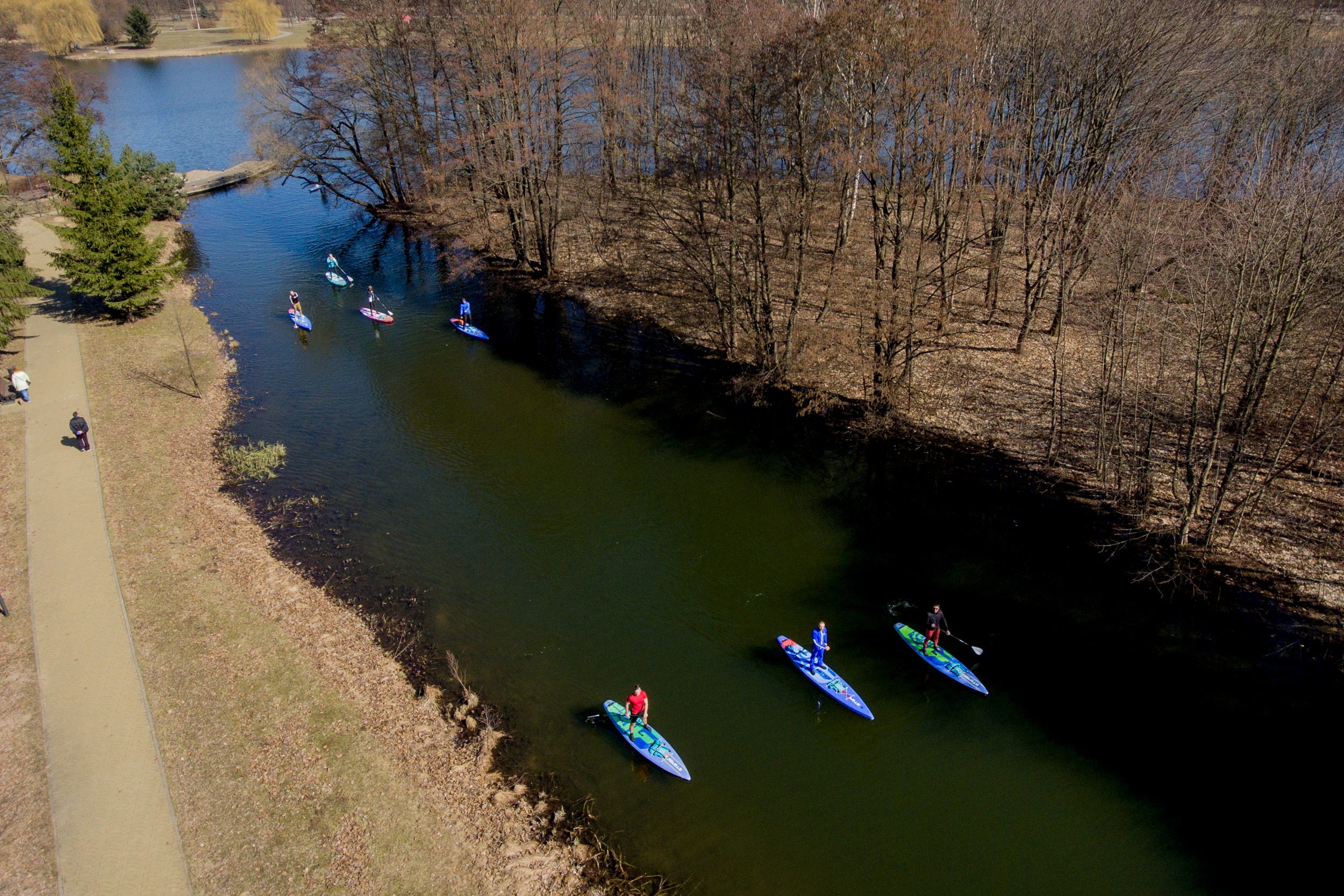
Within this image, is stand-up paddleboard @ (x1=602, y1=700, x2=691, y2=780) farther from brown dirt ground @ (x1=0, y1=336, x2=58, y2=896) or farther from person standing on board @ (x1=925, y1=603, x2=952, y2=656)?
brown dirt ground @ (x1=0, y1=336, x2=58, y2=896)

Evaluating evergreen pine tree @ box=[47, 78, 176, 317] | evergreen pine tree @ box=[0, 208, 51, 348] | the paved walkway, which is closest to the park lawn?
the paved walkway

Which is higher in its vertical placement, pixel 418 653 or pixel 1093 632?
pixel 1093 632

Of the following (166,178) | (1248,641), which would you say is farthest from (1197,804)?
(166,178)

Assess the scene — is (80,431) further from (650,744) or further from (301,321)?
(650,744)

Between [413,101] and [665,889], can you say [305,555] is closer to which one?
[665,889]

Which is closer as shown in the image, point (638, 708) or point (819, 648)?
point (638, 708)

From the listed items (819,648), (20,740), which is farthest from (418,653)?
(819,648)
